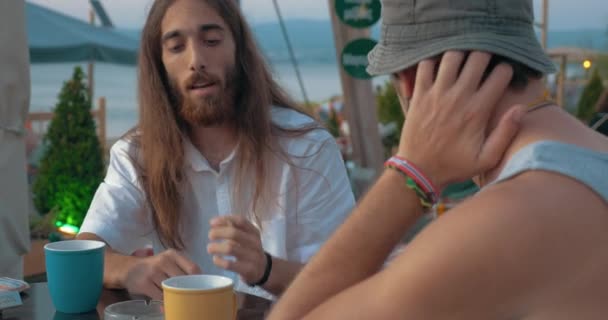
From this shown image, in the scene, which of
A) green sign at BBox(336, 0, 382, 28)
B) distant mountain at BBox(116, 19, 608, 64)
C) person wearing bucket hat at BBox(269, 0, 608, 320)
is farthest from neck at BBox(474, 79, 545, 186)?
green sign at BBox(336, 0, 382, 28)

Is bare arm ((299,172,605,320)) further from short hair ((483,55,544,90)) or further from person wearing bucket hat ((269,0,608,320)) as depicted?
short hair ((483,55,544,90))

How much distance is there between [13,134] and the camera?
2.91 m

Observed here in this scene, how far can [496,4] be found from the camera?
103 cm

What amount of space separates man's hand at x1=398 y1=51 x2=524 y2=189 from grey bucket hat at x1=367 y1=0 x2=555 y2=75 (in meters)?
0.02

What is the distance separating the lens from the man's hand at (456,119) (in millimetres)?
1011

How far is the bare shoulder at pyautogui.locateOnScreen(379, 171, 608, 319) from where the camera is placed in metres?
0.83

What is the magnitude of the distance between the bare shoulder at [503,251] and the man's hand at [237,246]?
0.87 meters

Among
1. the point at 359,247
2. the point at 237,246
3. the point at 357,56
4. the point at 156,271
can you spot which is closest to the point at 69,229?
the point at 357,56

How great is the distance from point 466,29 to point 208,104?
1391mm

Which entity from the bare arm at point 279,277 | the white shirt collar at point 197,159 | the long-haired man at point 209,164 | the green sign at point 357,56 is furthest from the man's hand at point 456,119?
the green sign at point 357,56

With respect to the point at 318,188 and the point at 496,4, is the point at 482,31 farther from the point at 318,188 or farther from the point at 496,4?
the point at 318,188

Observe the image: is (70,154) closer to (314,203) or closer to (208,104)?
(208,104)

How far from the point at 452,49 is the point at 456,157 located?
14cm

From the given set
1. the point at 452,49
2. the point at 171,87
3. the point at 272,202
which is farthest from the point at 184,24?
the point at 452,49
